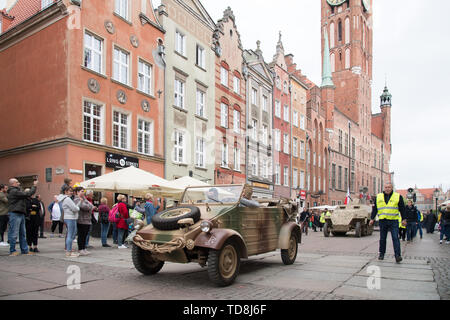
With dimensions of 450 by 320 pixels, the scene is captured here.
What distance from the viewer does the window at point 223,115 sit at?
2828 cm

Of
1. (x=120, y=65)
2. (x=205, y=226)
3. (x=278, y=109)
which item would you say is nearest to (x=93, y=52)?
(x=120, y=65)


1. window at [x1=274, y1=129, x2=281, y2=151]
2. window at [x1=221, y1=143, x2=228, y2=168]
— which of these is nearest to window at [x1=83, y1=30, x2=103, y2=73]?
window at [x1=221, y1=143, x2=228, y2=168]

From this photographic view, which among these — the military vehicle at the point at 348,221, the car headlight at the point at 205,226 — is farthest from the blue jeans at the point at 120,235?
the military vehicle at the point at 348,221

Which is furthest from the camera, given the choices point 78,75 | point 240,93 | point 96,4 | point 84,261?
point 240,93

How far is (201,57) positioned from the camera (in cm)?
2645

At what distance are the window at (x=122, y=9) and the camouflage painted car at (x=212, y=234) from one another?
47.5 feet

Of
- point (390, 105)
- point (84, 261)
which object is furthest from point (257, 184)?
point (390, 105)

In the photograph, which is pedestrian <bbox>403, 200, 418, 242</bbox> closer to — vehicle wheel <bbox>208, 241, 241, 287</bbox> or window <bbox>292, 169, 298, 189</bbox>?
vehicle wheel <bbox>208, 241, 241, 287</bbox>

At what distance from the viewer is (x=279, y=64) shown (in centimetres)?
3909

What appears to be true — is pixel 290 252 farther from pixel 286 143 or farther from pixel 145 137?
pixel 286 143

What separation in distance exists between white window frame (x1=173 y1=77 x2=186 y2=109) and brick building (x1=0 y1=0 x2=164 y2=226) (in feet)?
6.12

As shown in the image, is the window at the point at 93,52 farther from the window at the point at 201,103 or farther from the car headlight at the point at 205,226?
the car headlight at the point at 205,226
